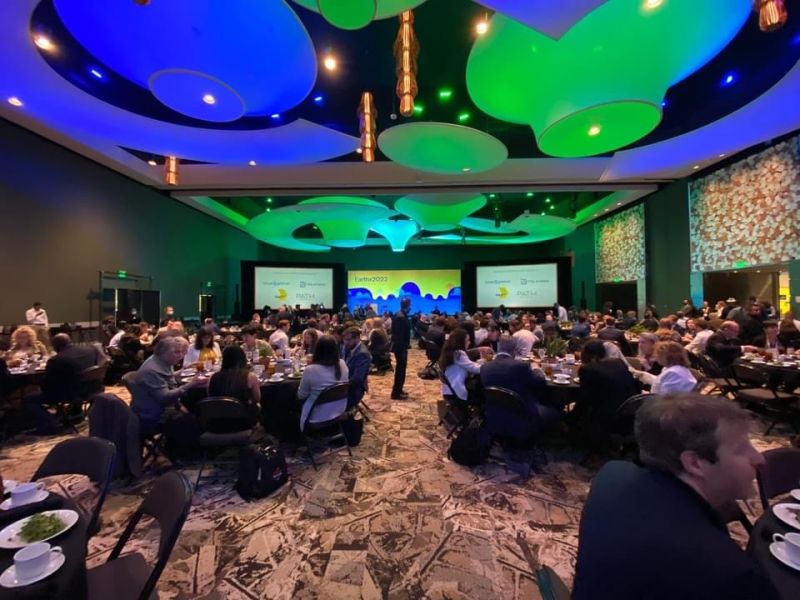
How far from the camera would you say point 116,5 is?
4441 mm

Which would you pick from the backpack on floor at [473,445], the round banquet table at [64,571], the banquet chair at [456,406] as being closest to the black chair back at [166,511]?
the round banquet table at [64,571]

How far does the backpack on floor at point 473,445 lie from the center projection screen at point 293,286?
54.9 feet

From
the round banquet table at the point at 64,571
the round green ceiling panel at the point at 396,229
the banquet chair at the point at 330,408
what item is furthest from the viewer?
the round green ceiling panel at the point at 396,229

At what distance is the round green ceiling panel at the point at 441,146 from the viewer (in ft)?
18.6

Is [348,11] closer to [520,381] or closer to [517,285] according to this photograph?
[520,381]

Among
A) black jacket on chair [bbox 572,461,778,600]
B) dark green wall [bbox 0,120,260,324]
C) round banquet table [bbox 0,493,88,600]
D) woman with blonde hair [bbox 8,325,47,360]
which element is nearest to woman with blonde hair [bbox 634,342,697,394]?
black jacket on chair [bbox 572,461,778,600]

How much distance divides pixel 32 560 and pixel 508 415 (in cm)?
328

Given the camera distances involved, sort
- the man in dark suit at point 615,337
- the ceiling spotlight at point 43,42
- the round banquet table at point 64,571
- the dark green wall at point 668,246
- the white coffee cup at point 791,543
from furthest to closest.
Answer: the dark green wall at point 668,246, the man in dark suit at point 615,337, the ceiling spotlight at point 43,42, the white coffee cup at point 791,543, the round banquet table at point 64,571

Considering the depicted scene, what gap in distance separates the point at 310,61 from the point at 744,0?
5.19m

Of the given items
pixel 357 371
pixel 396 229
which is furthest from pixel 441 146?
Result: pixel 396 229

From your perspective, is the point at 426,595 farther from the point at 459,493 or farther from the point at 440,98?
the point at 440,98

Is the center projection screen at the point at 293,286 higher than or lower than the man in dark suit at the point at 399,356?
higher

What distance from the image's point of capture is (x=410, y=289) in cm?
2328

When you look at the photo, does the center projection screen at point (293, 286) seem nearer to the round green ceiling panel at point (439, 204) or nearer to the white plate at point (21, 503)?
the round green ceiling panel at point (439, 204)
